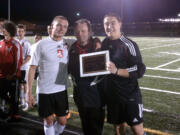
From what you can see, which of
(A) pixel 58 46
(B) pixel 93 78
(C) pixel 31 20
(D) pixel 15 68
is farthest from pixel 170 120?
(C) pixel 31 20

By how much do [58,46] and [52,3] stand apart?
7477cm

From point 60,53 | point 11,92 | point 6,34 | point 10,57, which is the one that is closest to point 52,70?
point 60,53

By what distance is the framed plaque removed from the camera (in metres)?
2.47

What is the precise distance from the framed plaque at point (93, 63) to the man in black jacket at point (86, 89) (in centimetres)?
10

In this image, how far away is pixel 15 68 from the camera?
3994mm

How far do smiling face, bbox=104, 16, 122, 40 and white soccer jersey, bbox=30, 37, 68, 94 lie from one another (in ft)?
2.08

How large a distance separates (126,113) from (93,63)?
2.54 feet

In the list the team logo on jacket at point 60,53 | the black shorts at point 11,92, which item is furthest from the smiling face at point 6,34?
the team logo on jacket at point 60,53

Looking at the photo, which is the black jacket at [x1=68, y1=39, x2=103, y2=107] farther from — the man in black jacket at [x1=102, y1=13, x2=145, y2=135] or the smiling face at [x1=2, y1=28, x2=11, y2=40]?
the smiling face at [x1=2, y1=28, x2=11, y2=40]

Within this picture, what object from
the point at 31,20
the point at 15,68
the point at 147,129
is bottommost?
the point at 147,129

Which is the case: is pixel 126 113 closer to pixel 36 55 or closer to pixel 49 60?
pixel 49 60

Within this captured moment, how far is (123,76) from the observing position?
2641mm

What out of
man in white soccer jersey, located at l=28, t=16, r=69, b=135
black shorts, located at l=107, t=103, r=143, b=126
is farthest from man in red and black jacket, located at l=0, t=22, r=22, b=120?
black shorts, located at l=107, t=103, r=143, b=126

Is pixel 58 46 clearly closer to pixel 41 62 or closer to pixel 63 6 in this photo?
pixel 41 62
